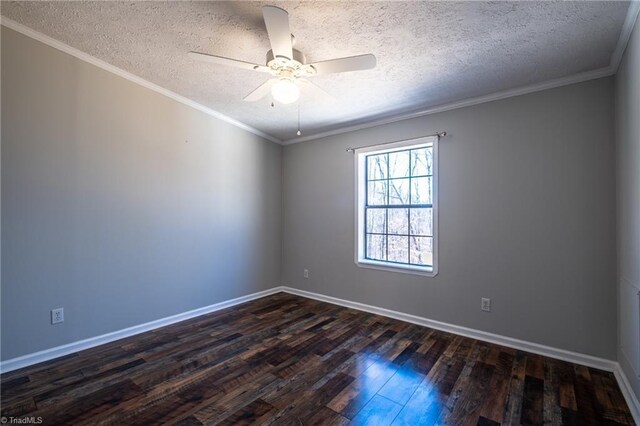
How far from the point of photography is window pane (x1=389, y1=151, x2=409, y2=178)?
11.7 feet

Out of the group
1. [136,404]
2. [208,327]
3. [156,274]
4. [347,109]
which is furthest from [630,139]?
[156,274]

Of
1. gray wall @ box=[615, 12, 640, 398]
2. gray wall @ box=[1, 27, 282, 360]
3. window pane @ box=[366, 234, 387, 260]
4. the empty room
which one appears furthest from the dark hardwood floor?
window pane @ box=[366, 234, 387, 260]

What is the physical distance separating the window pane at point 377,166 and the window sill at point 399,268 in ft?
3.81

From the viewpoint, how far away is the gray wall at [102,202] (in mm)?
2146

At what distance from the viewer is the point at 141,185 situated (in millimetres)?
2889

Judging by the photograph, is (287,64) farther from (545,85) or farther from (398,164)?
(545,85)

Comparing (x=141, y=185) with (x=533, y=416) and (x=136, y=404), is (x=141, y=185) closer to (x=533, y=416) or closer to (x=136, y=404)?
(x=136, y=404)

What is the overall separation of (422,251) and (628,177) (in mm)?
1846

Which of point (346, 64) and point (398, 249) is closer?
point (346, 64)

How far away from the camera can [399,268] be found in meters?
3.45

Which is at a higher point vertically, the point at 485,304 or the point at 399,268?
the point at 399,268

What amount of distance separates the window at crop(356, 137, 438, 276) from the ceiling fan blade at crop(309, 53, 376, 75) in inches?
67.8

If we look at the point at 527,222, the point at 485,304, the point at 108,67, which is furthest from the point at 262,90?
the point at 485,304

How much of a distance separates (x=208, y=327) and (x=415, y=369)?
85.3 inches
